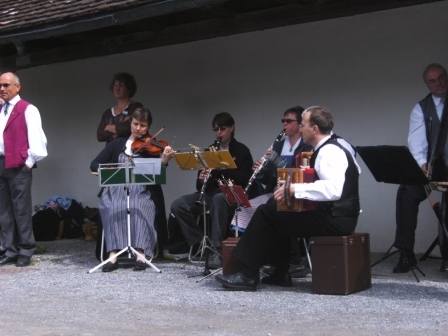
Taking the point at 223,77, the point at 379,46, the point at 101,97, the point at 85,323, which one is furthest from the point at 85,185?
the point at 85,323

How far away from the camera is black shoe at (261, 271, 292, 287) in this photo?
758cm

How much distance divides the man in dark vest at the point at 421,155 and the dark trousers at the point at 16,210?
12.5 ft

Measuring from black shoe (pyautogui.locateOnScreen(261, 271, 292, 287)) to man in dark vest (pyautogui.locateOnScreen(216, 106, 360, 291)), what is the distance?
0.84ft

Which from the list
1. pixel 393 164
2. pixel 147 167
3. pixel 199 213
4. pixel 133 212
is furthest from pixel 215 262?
pixel 393 164

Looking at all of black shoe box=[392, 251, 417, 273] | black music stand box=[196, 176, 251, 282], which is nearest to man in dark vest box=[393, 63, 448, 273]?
black shoe box=[392, 251, 417, 273]

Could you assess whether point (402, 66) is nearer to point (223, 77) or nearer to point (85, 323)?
point (223, 77)

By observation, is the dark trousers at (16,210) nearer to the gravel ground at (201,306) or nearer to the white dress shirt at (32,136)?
the white dress shirt at (32,136)

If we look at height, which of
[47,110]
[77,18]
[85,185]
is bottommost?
[85,185]

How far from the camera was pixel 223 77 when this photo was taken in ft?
34.1

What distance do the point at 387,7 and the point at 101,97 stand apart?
4.40 meters

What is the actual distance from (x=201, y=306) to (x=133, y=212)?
2.35 meters

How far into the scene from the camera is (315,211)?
7.05m

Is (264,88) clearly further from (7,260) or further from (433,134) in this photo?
(7,260)

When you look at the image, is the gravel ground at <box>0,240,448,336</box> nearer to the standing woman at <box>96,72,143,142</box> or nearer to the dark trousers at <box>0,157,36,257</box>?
the dark trousers at <box>0,157,36,257</box>
